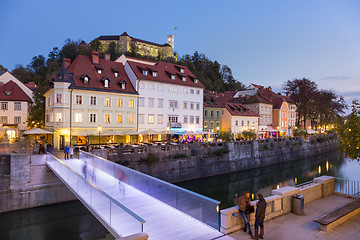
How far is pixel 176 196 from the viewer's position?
10.1 m

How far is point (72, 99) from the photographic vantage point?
107 ft

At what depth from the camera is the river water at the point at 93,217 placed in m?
16.1

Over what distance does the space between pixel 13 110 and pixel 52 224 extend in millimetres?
36132

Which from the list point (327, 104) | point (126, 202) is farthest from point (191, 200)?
point (327, 104)

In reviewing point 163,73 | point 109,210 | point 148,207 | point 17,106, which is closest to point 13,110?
point 17,106

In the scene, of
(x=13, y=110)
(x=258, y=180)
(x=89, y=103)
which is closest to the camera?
(x=258, y=180)

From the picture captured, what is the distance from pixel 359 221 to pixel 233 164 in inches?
987

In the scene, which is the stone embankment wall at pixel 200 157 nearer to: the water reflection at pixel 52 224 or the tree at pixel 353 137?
the water reflection at pixel 52 224

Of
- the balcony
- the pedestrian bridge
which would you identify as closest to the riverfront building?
the balcony

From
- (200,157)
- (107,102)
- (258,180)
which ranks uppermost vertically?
(107,102)

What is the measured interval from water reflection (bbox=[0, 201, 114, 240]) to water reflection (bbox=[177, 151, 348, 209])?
10.4m

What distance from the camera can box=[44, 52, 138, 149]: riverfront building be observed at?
3200 centimetres

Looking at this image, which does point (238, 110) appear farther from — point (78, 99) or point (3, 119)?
point (3, 119)

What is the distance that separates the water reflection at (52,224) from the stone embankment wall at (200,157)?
19.7 feet
